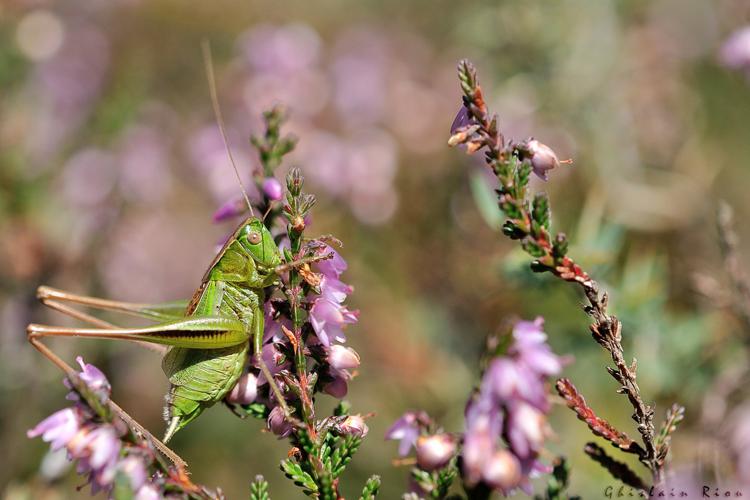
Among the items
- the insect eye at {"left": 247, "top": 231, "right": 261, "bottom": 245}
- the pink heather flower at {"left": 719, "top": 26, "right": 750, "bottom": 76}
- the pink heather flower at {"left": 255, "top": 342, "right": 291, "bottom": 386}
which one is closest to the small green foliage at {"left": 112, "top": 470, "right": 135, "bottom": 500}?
the pink heather flower at {"left": 255, "top": 342, "right": 291, "bottom": 386}

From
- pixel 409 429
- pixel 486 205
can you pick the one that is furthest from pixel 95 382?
pixel 486 205

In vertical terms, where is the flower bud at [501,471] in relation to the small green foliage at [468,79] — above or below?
below

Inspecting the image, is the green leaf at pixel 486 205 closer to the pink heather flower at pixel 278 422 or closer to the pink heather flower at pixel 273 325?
the pink heather flower at pixel 273 325

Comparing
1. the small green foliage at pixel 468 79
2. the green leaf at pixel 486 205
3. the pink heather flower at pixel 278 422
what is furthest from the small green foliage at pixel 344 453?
the green leaf at pixel 486 205

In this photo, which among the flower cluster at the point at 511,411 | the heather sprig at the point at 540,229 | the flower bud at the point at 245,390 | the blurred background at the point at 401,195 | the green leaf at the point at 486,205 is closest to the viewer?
the flower cluster at the point at 511,411

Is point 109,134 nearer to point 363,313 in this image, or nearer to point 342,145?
point 342,145

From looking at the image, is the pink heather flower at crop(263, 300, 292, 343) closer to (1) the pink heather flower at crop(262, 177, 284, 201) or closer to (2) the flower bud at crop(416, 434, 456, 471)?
(1) the pink heather flower at crop(262, 177, 284, 201)

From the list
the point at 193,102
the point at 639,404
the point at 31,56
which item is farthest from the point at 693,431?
the point at 193,102
